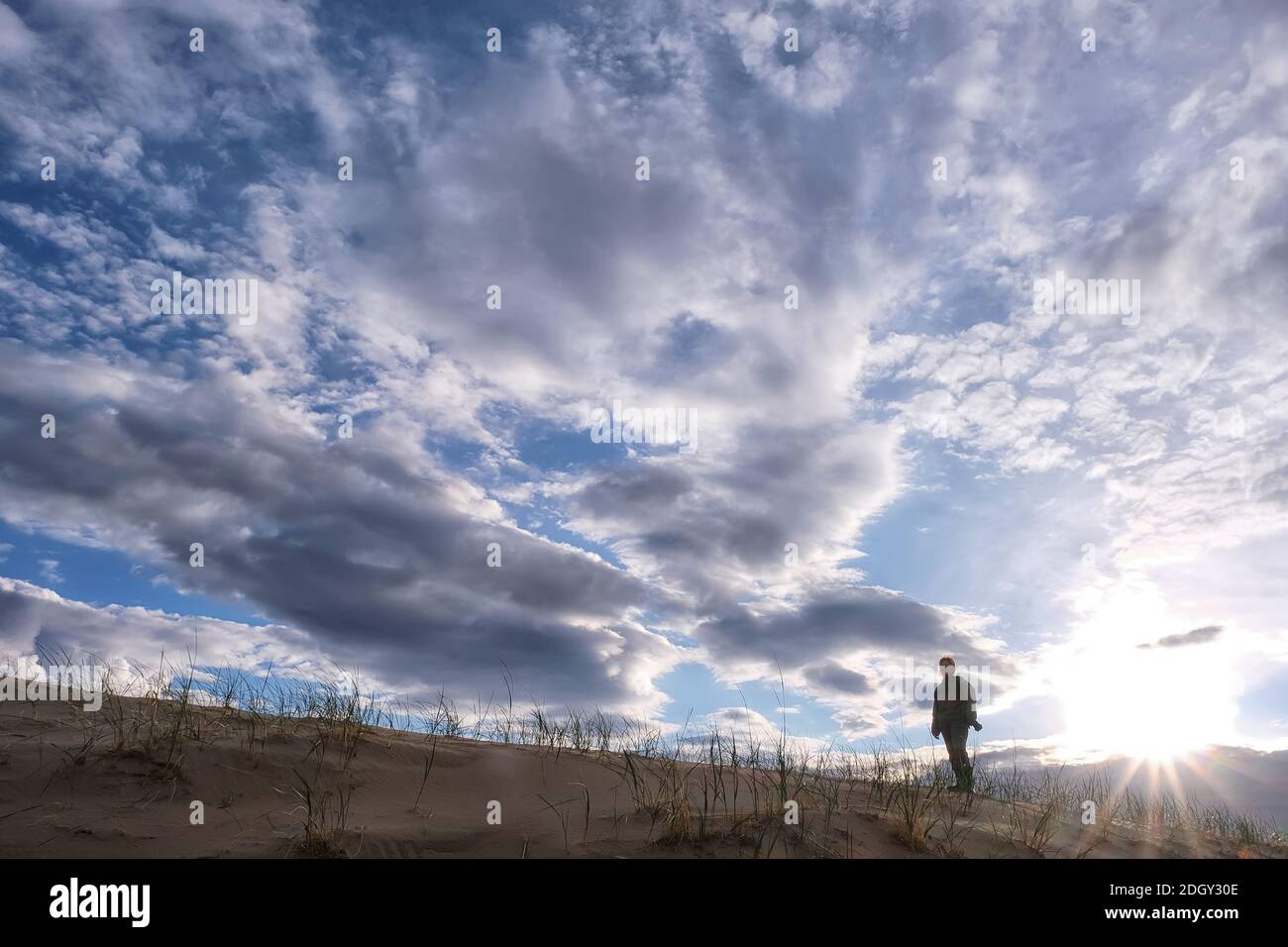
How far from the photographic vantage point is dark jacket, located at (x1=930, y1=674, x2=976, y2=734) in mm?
13055

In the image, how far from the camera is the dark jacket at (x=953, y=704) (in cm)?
1305

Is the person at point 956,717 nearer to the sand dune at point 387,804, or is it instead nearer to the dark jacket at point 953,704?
the dark jacket at point 953,704

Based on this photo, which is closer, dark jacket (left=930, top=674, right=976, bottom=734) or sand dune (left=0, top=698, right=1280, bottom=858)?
sand dune (left=0, top=698, right=1280, bottom=858)

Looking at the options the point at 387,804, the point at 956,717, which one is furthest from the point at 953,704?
the point at 387,804

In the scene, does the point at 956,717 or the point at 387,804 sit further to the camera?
the point at 956,717

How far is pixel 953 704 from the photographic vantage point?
1311 cm

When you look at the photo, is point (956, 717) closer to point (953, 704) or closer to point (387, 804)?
point (953, 704)

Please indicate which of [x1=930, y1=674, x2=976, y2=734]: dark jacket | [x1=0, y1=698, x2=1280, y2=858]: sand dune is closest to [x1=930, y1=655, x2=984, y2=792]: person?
[x1=930, y1=674, x2=976, y2=734]: dark jacket

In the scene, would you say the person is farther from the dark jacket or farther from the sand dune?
the sand dune
